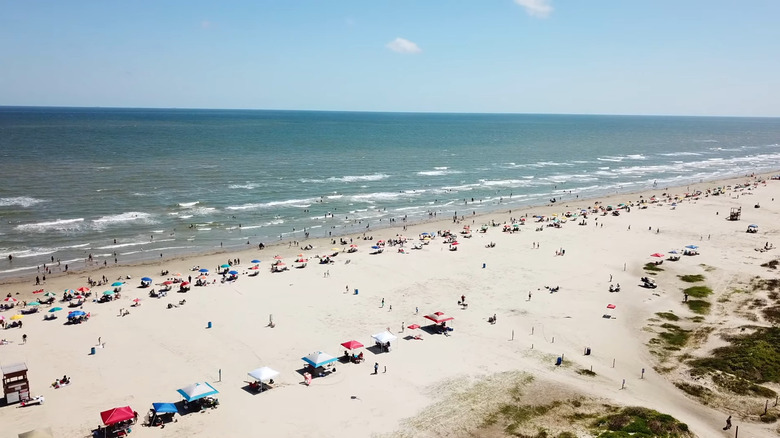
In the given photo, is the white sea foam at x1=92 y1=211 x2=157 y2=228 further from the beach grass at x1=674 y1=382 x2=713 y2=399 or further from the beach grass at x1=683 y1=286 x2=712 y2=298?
the beach grass at x1=683 y1=286 x2=712 y2=298

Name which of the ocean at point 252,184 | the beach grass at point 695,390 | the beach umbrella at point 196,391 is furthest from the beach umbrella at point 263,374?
the ocean at point 252,184

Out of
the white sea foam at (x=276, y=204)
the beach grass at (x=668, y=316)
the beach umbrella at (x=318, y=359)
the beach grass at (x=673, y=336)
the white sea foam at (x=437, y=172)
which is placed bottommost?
the beach grass at (x=673, y=336)

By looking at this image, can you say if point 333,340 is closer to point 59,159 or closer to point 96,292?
point 96,292

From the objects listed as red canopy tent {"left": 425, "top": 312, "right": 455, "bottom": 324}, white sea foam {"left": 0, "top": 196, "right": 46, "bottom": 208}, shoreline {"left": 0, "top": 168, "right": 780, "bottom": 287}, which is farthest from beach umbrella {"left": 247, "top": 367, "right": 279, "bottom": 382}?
white sea foam {"left": 0, "top": 196, "right": 46, "bottom": 208}

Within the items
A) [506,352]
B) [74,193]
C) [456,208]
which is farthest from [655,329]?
[74,193]

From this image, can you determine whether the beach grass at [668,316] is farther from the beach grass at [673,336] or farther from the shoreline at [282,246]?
the shoreline at [282,246]

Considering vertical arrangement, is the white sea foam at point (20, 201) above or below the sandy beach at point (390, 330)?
above
